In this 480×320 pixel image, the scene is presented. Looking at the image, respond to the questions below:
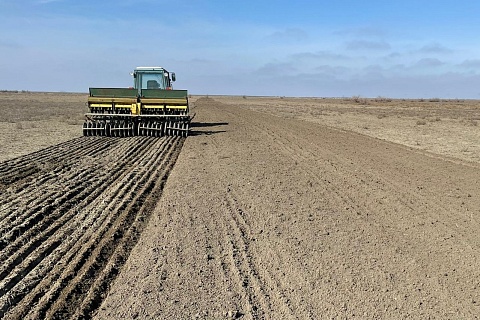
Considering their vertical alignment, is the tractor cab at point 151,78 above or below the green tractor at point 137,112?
above

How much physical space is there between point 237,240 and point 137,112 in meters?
14.3

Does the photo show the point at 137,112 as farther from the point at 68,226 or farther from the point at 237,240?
the point at 237,240

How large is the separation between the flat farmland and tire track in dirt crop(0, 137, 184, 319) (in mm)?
23

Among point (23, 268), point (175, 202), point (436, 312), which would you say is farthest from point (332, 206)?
point (23, 268)

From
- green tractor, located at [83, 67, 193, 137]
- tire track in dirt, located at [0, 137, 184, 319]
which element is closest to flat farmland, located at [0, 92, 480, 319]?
tire track in dirt, located at [0, 137, 184, 319]

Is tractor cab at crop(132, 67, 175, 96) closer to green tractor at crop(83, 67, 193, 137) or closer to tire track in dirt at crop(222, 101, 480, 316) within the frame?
green tractor at crop(83, 67, 193, 137)

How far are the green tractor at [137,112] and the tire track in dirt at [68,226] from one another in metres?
6.53

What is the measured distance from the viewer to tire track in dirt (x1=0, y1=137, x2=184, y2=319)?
454 centimetres

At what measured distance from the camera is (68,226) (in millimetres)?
6707

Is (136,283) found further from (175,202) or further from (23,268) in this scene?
(175,202)

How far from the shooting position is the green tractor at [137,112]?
63.9 ft

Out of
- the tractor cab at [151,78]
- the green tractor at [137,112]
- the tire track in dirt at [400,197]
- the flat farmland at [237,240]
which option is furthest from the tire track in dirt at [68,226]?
the tractor cab at [151,78]

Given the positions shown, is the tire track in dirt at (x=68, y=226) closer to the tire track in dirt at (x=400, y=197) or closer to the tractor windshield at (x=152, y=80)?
the tire track in dirt at (x=400, y=197)

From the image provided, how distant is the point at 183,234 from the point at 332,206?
114 inches
